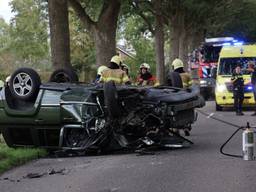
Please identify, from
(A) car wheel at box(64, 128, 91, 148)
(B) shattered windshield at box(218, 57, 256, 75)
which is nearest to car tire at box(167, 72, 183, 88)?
(A) car wheel at box(64, 128, 91, 148)

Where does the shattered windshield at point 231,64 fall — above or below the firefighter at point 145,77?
above

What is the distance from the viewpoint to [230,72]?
23.0 metres

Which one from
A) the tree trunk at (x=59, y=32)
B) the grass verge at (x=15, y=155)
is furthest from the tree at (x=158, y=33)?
the grass verge at (x=15, y=155)

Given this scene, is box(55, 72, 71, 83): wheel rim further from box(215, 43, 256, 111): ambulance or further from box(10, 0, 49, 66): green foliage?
box(10, 0, 49, 66): green foliage

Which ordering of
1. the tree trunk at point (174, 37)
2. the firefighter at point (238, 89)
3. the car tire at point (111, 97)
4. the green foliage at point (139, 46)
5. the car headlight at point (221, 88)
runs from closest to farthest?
the car tire at point (111, 97) < the firefighter at point (238, 89) < the car headlight at point (221, 88) < the tree trunk at point (174, 37) < the green foliage at point (139, 46)

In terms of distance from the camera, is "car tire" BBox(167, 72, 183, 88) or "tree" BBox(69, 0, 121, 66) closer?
"car tire" BBox(167, 72, 183, 88)

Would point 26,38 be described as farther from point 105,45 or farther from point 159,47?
point 105,45

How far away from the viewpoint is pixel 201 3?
3650 cm

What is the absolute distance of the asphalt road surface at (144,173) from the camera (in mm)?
7527

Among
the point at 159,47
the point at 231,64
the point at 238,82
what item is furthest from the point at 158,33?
the point at 238,82

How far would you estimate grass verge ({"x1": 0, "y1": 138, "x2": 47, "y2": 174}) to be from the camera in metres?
9.53

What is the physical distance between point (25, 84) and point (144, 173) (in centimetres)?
335

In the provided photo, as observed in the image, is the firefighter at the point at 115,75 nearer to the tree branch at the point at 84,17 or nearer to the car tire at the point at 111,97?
the car tire at the point at 111,97

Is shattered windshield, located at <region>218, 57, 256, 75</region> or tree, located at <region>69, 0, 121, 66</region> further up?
tree, located at <region>69, 0, 121, 66</region>
